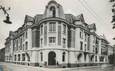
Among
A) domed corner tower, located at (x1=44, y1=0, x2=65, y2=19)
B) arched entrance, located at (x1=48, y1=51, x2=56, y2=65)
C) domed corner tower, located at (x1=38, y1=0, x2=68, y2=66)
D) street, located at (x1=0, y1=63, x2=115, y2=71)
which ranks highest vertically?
domed corner tower, located at (x1=44, y1=0, x2=65, y2=19)

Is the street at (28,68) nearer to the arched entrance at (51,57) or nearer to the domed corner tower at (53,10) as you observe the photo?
the arched entrance at (51,57)

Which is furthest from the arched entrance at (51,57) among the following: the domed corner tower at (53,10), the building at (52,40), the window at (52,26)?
the domed corner tower at (53,10)

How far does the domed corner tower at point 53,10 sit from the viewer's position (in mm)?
1650

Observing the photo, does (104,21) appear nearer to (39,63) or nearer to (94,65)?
(94,65)

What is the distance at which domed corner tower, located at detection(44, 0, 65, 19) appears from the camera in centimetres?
165

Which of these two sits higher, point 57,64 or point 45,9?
point 45,9

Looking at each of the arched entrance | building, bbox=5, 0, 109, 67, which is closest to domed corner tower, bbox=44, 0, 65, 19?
A: building, bbox=5, 0, 109, 67

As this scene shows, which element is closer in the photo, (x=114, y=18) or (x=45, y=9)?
(x=45, y=9)

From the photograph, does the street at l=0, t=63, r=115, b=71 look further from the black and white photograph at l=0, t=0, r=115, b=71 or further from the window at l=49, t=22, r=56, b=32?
the window at l=49, t=22, r=56, b=32

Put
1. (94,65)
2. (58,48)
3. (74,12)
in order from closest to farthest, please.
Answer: (58,48), (74,12), (94,65)

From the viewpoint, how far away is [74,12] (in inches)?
70.6

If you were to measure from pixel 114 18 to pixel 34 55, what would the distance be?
96 cm

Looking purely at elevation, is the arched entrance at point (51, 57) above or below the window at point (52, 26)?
below

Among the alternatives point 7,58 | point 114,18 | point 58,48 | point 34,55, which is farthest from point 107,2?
point 7,58
